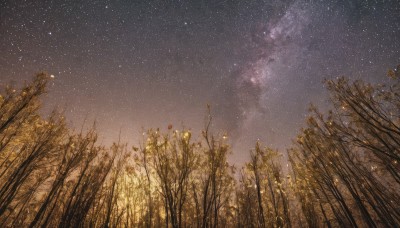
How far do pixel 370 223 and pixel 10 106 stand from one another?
602 inches

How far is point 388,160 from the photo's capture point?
9.58 m

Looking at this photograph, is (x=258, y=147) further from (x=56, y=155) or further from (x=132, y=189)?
(x=56, y=155)

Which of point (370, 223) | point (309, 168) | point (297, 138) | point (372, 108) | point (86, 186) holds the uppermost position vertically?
point (297, 138)

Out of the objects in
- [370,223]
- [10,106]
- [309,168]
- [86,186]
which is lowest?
[370,223]

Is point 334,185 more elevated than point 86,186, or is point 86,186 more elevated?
point 334,185

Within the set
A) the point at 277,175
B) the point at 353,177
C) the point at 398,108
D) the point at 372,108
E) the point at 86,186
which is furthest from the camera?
the point at 277,175

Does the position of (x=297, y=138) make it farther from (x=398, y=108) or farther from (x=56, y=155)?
(x=56, y=155)

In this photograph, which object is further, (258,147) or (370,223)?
(258,147)

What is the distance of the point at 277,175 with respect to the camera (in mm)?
10508

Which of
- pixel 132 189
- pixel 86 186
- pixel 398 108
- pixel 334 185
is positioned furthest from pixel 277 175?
pixel 86 186

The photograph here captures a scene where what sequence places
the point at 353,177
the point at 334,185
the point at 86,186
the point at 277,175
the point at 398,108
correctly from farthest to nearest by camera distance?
the point at 277,175
the point at 353,177
the point at 334,185
the point at 398,108
the point at 86,186

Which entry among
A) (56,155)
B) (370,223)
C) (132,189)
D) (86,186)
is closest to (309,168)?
(370,223)

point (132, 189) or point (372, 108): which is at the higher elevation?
point (372, 108)

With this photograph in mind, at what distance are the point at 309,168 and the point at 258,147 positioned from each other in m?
2.40
